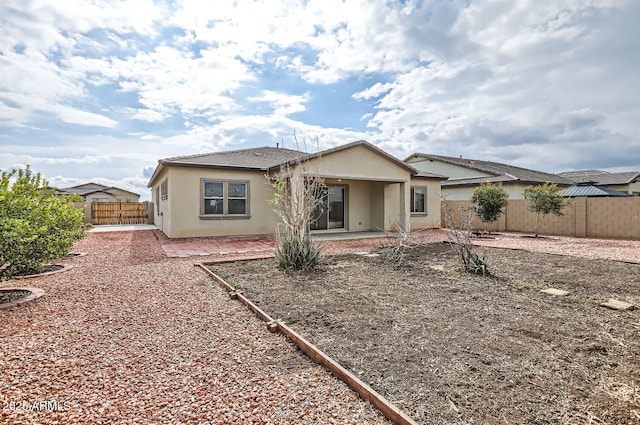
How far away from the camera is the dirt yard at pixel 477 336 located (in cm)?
220

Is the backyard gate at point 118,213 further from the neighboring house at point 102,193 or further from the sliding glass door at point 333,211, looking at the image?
the sliding glass door at point 333,211

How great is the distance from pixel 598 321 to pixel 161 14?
1037 cm

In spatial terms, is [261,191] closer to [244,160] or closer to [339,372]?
[244,160]

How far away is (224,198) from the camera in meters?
12.7

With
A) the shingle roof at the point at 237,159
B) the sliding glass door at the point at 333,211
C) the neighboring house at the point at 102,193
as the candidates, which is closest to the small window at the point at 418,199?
the sliding glass door at the point at 333,211

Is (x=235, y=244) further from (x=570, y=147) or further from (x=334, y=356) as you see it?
(x=570, y=147)

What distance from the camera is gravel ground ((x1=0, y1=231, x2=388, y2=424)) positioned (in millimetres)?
2133

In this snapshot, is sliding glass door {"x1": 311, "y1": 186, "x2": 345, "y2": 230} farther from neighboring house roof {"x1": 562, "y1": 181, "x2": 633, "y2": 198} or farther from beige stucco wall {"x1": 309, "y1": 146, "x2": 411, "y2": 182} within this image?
neighboring house roof {"x1": 562, "y1": 181, "x2": 633, "y2": 198}

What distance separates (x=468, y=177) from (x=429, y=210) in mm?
6938

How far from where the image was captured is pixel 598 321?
148 inches

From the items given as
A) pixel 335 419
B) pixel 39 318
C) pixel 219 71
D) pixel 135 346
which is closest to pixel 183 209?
pixel 219 71

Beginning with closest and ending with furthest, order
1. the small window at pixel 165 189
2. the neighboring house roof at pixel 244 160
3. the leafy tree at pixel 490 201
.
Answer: the neighboring house roof at pixel 244 160, the small window at pixel 165 189, the leafy tree at pixel 490 201

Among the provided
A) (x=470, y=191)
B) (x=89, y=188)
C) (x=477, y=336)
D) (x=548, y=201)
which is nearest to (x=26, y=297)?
(x=477, y=336)

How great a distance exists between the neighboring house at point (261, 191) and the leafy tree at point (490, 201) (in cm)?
300
